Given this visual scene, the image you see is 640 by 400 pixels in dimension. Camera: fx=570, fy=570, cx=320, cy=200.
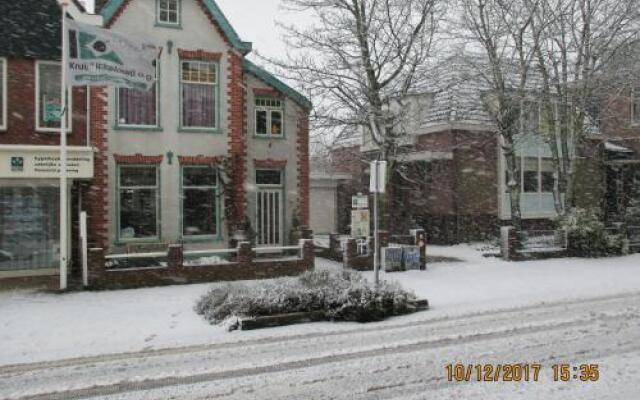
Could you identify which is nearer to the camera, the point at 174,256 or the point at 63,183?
the point at 63,183

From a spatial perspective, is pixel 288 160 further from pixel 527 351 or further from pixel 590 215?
pixel 527 351

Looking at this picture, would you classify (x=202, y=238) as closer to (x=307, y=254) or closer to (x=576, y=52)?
(x=307, y=254)

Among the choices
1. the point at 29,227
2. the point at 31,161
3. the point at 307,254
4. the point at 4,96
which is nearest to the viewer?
the point at 31,161

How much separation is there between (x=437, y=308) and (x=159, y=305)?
5.62 metres

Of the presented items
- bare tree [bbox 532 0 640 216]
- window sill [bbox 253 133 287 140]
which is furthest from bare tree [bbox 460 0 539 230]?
window sill [bbox 253 133 287 140]

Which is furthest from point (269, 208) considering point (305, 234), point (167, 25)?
point (167, 25)

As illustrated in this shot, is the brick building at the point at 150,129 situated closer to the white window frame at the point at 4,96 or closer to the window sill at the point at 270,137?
the white window frame at the point at 4,96

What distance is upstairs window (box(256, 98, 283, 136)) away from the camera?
62.7ft

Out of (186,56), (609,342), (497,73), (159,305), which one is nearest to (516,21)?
(497,73)

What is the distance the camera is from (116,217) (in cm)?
1612

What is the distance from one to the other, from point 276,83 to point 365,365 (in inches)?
515

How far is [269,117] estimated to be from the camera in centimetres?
1923

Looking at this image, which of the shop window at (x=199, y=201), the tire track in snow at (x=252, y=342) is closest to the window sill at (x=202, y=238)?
the shop window at (x=199, y=201)

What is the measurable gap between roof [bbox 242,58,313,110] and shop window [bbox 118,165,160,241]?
456 cm
